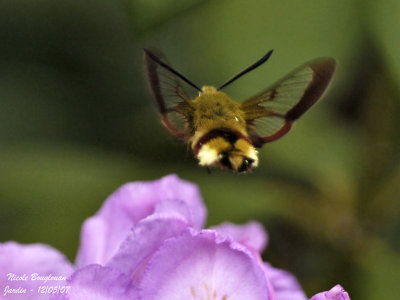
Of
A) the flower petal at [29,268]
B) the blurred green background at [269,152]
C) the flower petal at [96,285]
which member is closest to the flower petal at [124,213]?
the flower petal at [29,268]

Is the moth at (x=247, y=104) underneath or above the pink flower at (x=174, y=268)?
above

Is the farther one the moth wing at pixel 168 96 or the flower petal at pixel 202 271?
the moth wing at pixel 168 96

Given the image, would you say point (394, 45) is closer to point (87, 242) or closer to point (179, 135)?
point (179, 135)

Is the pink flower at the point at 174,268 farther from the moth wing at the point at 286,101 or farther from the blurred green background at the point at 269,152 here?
the blurred green background at the point at 269,152

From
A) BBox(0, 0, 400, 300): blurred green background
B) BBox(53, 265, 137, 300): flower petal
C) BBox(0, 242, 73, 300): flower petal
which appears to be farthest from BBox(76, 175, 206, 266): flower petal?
BBox(0, 0, 400, 300): blurred green background

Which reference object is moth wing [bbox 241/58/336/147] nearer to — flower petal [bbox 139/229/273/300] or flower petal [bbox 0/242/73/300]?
flower petal [bbox 139/229/273/300]

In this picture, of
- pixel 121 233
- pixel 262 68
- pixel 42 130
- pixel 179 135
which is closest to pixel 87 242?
pixel 121 233
